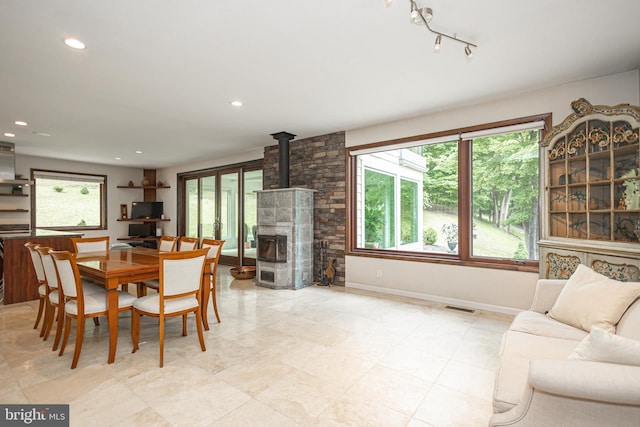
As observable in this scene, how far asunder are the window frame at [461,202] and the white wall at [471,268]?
0.06m

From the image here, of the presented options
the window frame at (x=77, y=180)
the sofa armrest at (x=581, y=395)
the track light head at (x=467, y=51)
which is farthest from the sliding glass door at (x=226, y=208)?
the sofa armrest at (x=581, y=395)

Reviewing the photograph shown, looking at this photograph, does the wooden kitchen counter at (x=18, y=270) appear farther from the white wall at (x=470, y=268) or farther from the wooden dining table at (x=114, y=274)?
the white wall at (x=470, y=268)

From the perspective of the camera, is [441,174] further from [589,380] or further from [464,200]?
[589,380]

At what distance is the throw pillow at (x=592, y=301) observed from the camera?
1.90 meters

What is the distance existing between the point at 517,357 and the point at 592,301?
0.82 m

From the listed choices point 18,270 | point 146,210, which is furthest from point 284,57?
point 146,210

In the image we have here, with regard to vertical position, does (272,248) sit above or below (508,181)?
below

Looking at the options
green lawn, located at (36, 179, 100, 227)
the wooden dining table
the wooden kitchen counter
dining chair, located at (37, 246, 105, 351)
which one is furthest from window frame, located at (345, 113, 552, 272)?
green lawn, located at (36, 179, 100, 227)

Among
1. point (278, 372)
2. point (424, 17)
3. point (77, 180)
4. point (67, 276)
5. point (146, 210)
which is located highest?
point (424, 17)

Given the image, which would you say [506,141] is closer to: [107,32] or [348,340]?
[348,340]

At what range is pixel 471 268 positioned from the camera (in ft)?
13.2

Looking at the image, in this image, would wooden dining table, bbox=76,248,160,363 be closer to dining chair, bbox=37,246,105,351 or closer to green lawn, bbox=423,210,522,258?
dining chair, bbox=37,246,105,351

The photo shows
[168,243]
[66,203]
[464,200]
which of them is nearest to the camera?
[464,200]

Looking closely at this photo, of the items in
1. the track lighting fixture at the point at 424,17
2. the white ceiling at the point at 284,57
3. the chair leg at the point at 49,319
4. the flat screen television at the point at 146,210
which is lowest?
the chair leg at the point at 49,319
